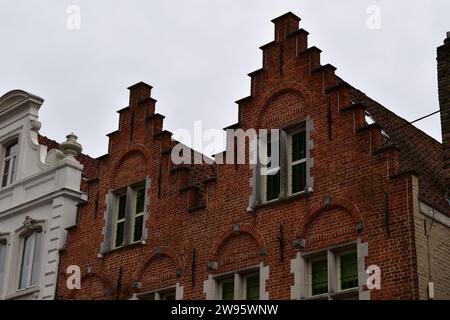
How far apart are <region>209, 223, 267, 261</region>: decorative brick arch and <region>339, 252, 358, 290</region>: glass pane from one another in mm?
1710

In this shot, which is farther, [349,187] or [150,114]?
[150,114]

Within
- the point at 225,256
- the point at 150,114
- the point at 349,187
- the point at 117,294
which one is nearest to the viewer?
the point at 349,187

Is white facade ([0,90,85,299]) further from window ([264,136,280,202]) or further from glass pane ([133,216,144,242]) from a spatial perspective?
window ([264,136,280,202])

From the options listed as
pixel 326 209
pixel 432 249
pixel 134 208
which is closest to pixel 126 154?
pixel 134 208

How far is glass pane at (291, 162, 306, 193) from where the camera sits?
17.6 meters

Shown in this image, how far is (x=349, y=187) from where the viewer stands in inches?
656

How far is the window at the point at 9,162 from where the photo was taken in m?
24.2

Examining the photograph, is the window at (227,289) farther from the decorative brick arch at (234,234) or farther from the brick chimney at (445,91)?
the brick chimney at (445,91)

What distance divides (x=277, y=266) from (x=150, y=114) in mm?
5890

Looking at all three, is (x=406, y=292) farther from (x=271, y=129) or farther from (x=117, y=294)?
(x=117, y=294)

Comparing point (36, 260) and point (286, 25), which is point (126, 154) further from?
point (286, 25)

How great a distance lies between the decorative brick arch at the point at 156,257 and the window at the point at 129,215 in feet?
2.24

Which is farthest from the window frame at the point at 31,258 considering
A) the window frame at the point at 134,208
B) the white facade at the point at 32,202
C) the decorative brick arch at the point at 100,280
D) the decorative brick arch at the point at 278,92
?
the decorative brick arch at the point at 278,92
